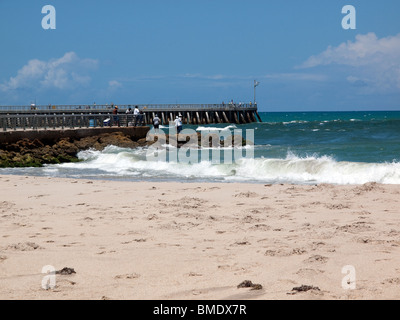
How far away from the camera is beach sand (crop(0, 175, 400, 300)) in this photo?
5270 millimetres

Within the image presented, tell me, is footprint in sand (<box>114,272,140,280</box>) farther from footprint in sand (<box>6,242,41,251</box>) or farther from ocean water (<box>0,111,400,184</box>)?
ocean water (<box>0,111,400,184</box>)

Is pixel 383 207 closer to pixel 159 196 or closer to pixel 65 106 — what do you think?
pixel 159 196

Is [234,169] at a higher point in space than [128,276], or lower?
lower

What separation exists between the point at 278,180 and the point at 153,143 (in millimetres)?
14034

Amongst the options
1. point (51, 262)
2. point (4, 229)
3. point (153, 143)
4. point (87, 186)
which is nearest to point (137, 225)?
point (4, 229)

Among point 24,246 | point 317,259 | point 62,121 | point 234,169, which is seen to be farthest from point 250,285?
point 62,121

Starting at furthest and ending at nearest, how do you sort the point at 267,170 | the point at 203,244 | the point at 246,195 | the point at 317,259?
the point at 267,170
the point at 246,195
the point at 203,244
the point at 317,259

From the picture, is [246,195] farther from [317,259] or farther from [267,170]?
[267,170]

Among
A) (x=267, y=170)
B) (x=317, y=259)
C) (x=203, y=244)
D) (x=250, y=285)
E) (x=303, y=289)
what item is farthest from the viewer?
(x=267, y=170)

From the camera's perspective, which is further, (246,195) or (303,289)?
(246,195)

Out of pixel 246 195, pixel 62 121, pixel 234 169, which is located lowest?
pixel 234 169

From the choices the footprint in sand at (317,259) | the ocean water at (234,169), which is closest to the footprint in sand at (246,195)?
the ocean water at (234,169)

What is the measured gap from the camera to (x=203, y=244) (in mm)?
7211

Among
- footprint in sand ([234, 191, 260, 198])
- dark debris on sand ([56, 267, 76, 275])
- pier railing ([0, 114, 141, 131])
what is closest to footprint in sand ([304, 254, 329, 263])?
dark debris on sand ([56, 267, 76, 275])
